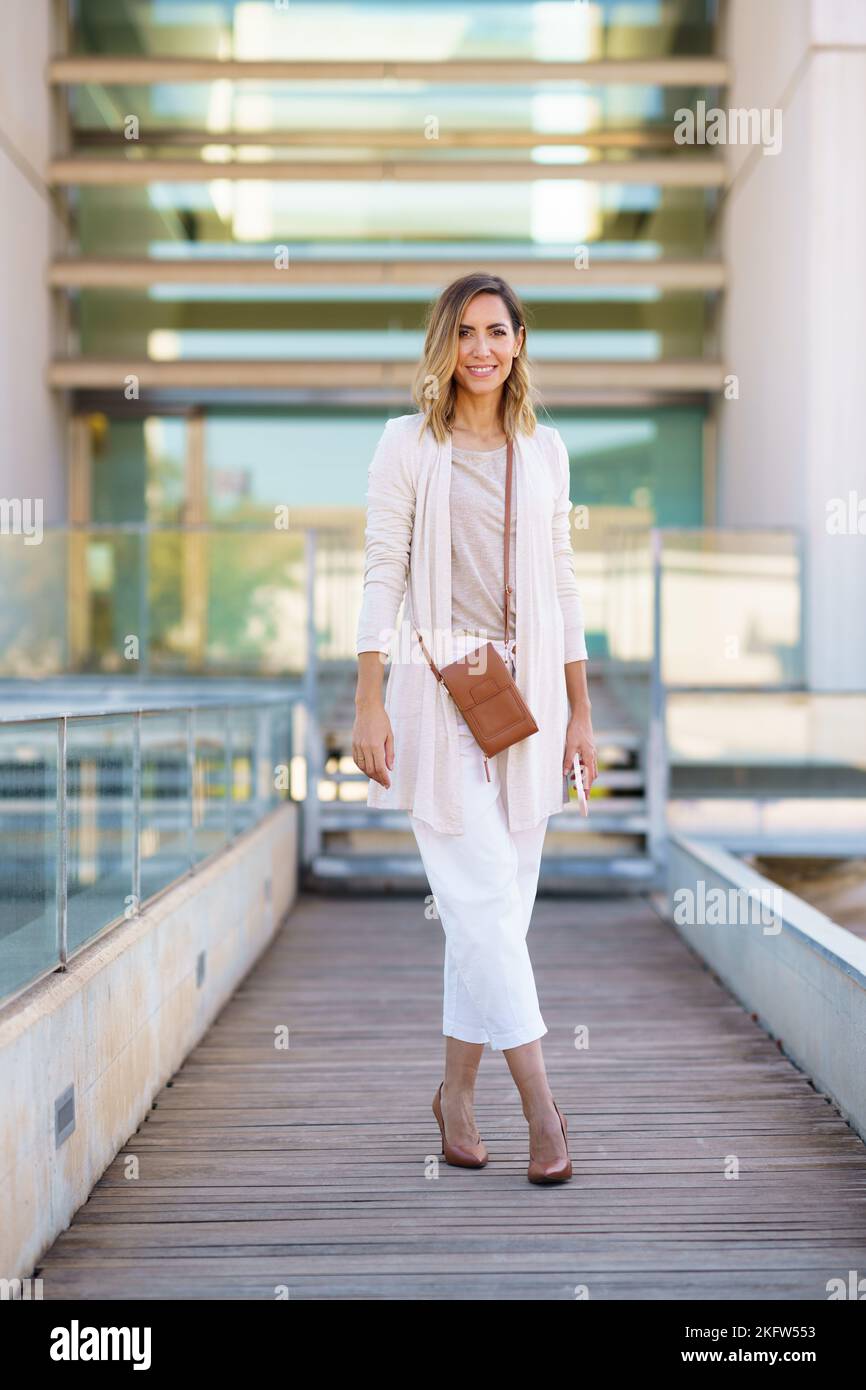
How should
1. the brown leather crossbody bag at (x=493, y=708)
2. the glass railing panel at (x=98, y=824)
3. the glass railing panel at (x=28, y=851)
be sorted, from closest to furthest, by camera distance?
1. the glass railing panel at (x=28, y=851)
2. the brown leather crossbody bag at (x=493, y=708)
3. the glass railing panel at (x=98, y=824)

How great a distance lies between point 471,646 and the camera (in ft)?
10.9

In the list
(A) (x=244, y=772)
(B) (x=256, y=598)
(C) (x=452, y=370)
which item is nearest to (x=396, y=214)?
(B) (x=256, y=598)

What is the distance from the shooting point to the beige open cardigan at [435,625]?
3316 mm

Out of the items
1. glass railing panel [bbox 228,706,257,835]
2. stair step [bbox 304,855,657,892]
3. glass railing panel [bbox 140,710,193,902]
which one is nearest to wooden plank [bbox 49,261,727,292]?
stair step [bbox 304,855,657,892]

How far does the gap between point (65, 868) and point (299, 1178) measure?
0.90m

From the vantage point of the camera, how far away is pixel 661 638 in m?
9.74

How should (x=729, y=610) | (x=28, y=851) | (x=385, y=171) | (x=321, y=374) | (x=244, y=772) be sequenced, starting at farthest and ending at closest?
(x=321, y=374), (x=385, y=171), (x=729, y=610), (x=244, y=772), (x=28, y=851)

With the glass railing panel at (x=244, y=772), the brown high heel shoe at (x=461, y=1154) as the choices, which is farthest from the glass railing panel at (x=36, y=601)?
the brown high heel shoe at (x=461, y=1154)

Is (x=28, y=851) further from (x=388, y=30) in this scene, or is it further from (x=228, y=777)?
(x=388, y=30)

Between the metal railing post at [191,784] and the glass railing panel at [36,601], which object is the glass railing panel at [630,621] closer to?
the glass railing panel at [36,601]

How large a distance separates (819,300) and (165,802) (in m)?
7.86

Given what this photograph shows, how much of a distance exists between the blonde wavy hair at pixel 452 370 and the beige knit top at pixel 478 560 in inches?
6.2

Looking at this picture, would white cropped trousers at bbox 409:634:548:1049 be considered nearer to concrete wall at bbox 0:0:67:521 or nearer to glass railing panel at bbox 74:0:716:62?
concrete wall at bbox 0:0:67:521

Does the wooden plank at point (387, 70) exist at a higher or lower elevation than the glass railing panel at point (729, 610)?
higher
